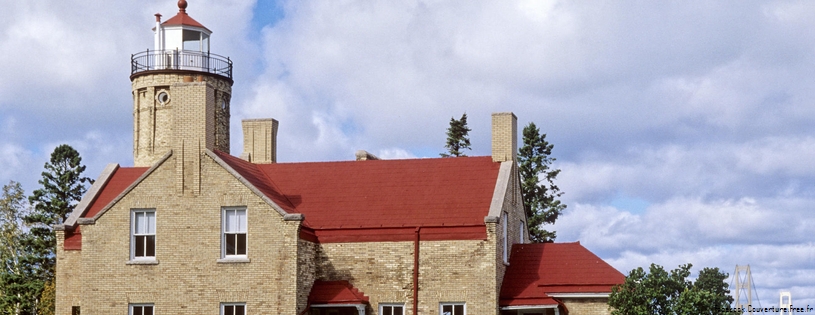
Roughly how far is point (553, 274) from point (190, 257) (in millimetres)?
11354

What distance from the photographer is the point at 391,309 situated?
35.3 metres

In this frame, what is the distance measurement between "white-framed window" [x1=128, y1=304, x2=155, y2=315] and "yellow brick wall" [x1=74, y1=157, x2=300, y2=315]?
0.78 ft

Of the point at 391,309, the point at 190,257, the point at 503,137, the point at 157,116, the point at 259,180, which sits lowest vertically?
the point at 391,309

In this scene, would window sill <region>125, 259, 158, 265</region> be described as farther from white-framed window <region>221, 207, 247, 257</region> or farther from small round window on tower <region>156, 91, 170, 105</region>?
small round window on tower <region>156, 91, 170, 105</region>

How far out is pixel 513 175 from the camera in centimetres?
3906

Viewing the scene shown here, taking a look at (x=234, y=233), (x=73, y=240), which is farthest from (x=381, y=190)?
(x=73, y=240)

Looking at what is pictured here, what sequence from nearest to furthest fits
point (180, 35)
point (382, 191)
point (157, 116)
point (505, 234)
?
1. point (505, 234)
2. point (382, 191)
3. point (157, 116)
4. point (180, 35)

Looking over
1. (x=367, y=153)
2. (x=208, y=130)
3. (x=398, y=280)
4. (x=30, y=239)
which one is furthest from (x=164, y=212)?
(x=30, y=239)

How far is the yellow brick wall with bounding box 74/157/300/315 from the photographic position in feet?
111

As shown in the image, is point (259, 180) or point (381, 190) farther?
point (381, 190)

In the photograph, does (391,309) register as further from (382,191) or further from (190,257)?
(190,257)

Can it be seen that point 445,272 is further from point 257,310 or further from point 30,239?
point 30,239

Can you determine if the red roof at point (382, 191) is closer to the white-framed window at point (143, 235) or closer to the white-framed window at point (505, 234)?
the white-framed window at point (505, 234)

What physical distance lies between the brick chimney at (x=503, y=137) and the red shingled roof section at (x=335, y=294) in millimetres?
7265
